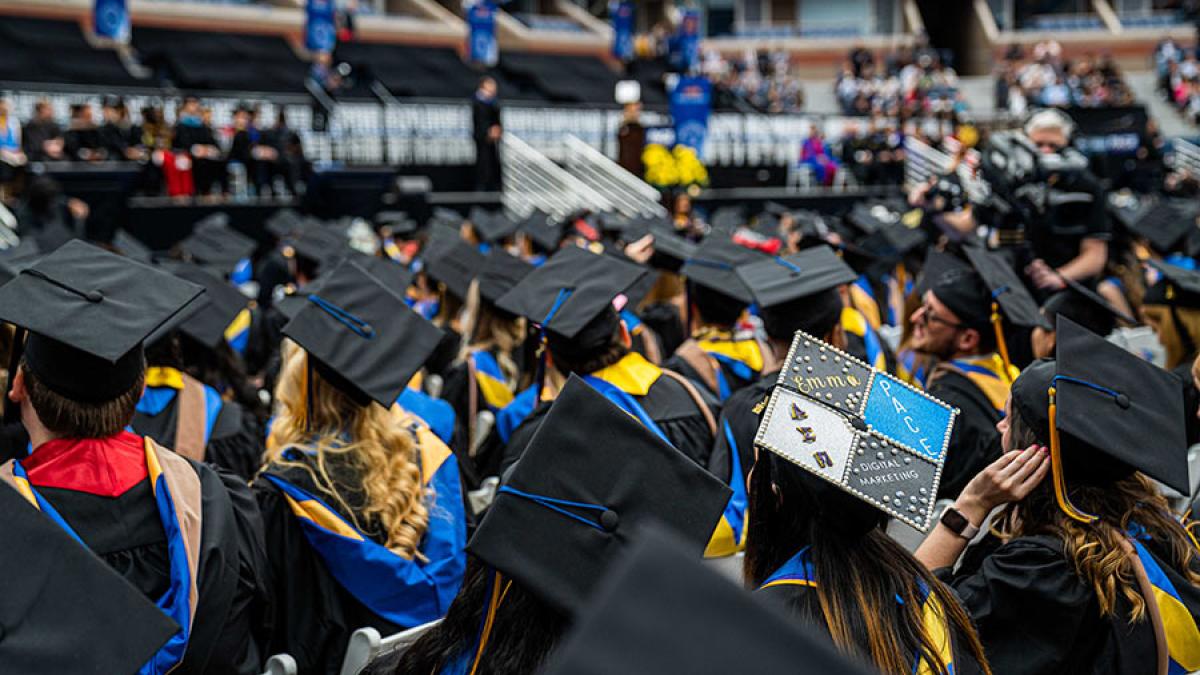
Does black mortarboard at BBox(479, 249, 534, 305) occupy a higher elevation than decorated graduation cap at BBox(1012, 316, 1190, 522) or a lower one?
lower

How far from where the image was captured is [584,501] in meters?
1.76

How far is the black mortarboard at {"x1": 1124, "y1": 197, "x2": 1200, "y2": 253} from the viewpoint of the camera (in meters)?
7.28

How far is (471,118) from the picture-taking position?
17.4 m

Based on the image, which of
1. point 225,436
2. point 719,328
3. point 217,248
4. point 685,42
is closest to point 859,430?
point 225,436

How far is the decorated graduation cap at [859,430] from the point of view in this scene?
5.79ft

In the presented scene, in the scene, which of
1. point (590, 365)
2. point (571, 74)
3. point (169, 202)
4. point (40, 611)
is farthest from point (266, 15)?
point (40, 611)

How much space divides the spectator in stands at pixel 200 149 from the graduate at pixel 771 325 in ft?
39.1

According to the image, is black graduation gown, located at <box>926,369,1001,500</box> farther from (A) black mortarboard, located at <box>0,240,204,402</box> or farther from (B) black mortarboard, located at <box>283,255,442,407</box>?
(A) black mortarboard, located at <box>0,240,204,402</box>

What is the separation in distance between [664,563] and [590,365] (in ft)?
8.39

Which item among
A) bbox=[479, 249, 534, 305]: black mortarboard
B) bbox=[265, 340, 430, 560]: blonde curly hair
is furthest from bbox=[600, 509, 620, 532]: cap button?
bbox=[479, 249, 534, 305]: black mortarboard

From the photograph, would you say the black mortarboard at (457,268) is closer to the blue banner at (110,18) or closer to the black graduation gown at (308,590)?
the black graduation gown at (308,590)

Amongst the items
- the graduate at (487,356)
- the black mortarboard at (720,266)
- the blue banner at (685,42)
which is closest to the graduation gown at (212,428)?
the graduate at (487,356)

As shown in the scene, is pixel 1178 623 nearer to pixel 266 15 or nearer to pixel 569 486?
pixel 569 486

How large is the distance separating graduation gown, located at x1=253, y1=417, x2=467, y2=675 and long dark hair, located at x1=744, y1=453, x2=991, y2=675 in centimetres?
113
